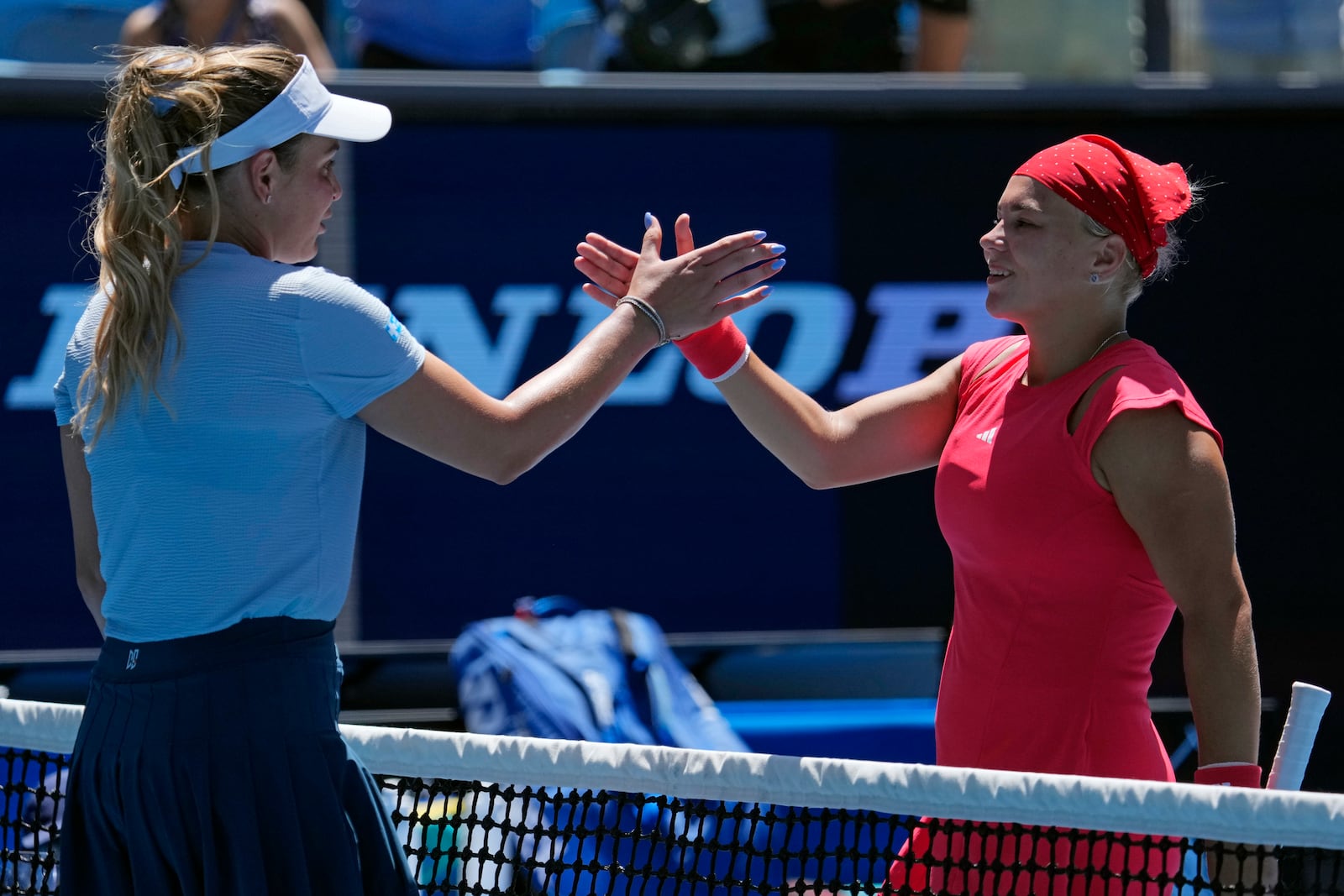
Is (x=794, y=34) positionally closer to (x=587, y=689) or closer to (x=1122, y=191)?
(x=587, y=689)

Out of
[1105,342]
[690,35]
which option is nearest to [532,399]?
[1105,342]

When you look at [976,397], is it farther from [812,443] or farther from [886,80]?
[886,80]

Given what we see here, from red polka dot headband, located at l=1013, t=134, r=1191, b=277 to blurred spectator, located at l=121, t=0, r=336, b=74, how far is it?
332 centimetres

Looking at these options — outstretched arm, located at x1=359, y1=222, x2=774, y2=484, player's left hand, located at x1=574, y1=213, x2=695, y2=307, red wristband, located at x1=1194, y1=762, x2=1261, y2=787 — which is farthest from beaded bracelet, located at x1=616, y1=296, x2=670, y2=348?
red wristband, located at x1=1194, y1=762, x2=1261, y2=787

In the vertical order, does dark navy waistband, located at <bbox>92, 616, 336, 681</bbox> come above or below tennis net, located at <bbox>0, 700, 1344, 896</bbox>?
above

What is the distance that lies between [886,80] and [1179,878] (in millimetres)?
3543

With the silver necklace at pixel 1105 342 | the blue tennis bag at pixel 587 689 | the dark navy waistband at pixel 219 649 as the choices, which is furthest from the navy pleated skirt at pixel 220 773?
the blue tennis bag at pixel 587 689

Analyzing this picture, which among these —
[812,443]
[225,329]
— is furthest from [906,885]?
[225,329]

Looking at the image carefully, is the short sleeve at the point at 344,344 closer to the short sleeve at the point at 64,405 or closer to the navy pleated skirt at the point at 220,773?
the navy pleated skirt at the point at 220,773

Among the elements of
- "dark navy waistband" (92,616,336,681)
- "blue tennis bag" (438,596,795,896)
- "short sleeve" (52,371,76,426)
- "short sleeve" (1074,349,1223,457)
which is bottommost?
"blue tennis bag" (438,596,795,896)

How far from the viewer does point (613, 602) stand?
5164 millimetres

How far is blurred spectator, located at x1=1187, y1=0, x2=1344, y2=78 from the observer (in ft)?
17.3

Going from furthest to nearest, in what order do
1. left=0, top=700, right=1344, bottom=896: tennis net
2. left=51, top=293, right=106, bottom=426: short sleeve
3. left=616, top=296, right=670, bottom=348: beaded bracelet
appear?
1. left=616, top=296, right=670, bottom=348: beaded bracelet
2. left=0, top=700, right=1344, bottom=896: tennis net
3. left=51, top=293, right=106, bottom=426: short sleeve

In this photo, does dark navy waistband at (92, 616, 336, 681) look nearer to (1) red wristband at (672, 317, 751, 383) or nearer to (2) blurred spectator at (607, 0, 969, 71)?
(1) red wristband at (672, 317, 751, 383)
